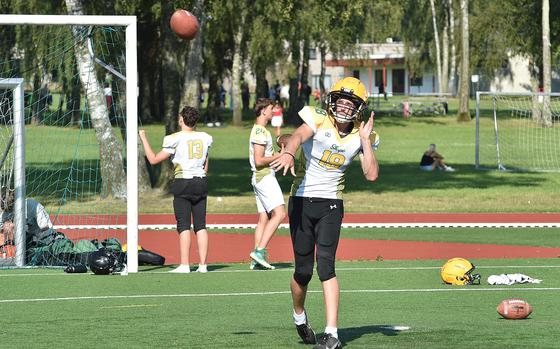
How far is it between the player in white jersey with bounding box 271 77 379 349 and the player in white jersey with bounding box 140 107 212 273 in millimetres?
5102

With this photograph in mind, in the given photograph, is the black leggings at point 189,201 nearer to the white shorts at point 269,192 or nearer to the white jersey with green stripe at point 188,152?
the white jersey with green stripe at point 188,152

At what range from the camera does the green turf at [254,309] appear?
916cm

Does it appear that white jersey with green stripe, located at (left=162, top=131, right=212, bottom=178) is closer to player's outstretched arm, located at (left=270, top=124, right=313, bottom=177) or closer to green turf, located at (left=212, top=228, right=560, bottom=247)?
player's outstretched arm, located at (left=270, top=124, right=313, bottom=177)

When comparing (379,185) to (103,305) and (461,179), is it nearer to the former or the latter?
(461,179)

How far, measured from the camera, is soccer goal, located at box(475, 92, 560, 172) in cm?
3628

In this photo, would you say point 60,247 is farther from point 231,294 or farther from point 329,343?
point 329,343

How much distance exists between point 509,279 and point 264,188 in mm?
3155

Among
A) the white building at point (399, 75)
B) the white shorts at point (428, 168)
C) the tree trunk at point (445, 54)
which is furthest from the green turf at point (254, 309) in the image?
the white building at point (399, 75)

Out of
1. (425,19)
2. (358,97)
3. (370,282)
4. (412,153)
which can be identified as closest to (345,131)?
(358,97)

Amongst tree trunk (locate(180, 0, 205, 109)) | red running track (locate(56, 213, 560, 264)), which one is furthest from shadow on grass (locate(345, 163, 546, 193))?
red running track (locate(56, 213, 560, 264))

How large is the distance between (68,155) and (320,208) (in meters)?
21.7

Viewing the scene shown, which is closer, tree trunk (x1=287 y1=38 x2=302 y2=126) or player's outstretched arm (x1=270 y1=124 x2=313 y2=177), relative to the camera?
player's outstretched arm (x1=270 y1=124 x2=313 y2=177)

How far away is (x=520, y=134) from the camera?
46.0 meters

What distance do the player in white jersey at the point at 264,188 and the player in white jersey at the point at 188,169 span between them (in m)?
0.62
